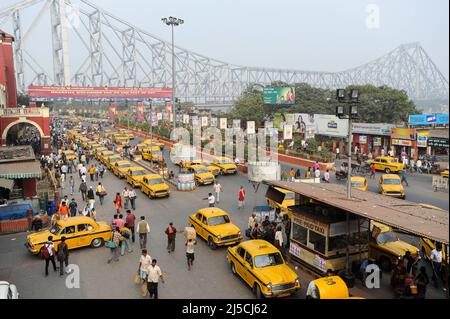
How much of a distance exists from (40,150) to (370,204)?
123ft

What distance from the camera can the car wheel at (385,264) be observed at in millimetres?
12289

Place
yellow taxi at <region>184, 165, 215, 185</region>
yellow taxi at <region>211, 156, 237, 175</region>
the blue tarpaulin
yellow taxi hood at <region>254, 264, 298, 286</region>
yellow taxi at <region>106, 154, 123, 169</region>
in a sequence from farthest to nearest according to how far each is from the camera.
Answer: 1. yellow taxi at <region>106, 154, 123, 169</region>
2. yellow taxi at <region>211, 156, 237, 175</region>
3. yellow taxi at <region>184, 165, 215, 185</region>
4. the blue tarpaulin
5. yellow taxi hood at <region>254, 264, 298, 286</region>

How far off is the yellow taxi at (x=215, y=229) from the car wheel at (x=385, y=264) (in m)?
5.02

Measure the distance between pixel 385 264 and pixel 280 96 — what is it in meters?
50.7

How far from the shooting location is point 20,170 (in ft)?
65.7

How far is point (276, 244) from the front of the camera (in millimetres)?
13609

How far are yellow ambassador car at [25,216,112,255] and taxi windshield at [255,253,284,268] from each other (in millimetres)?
6775

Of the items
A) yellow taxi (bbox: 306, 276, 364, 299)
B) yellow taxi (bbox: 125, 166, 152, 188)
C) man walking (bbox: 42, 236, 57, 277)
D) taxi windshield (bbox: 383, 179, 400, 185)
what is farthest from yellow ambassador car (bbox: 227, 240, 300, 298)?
yellow taxi (bbox: 125, 166, 152, 188)

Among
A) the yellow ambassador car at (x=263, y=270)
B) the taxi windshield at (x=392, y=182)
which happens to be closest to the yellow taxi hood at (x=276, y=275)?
the yellow ambassador car at (x=263, y=270)

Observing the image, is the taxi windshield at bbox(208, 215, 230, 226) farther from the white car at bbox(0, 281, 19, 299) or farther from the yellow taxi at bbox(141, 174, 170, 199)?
the yellow taxi at bbox(141, 174, 170, 199)

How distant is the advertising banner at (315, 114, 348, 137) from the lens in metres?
43.4
